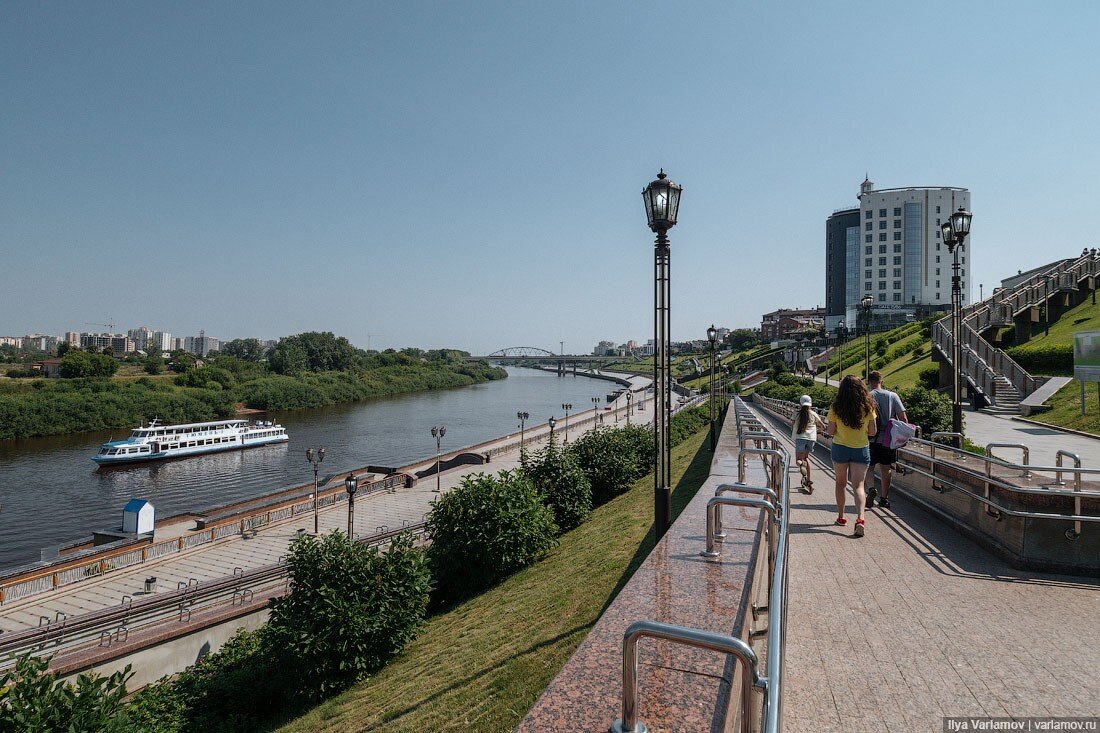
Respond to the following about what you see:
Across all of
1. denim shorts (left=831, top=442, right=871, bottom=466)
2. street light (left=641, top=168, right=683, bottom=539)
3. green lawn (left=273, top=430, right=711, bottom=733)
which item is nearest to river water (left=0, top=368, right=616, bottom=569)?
green lawn (left=273, top=430, right=711, bottom=733)

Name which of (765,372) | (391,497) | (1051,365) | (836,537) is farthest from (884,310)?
(836,537)

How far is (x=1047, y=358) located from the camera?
67.8 feet

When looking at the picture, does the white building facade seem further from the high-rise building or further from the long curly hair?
the long curly hair

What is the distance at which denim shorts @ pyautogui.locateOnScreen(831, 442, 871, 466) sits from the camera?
647 cm

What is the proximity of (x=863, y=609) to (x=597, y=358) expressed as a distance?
152304mm

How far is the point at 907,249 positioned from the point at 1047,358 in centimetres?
6923

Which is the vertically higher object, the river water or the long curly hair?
the long curly hair

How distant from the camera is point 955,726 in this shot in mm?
3109

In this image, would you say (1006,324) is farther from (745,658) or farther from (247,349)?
(247,349)

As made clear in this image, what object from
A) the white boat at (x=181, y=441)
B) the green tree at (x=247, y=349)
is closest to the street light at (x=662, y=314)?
the white boat at (x=181, y=441)

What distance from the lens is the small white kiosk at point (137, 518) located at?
20.4m

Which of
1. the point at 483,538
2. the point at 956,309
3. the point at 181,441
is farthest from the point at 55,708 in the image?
the point at 181,441

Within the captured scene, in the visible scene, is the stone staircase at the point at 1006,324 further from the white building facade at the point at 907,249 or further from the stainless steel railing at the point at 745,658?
the white building facade at the point at 907,249

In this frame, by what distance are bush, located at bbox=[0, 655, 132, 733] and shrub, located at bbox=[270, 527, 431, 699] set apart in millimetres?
2489
